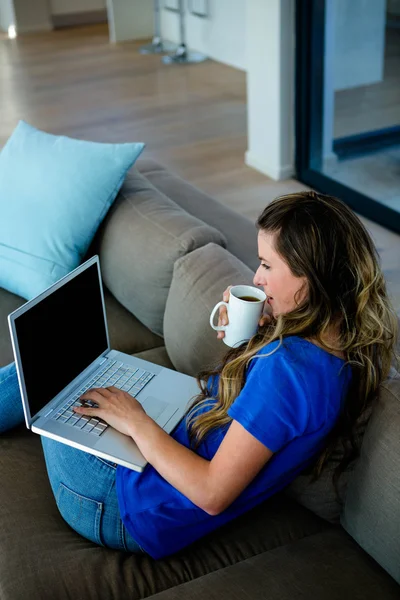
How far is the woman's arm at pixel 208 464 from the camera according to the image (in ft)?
3.91

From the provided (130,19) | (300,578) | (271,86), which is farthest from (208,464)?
(130,19)

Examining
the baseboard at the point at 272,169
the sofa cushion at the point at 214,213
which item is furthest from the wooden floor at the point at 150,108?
the sofa cushion at the point at 214,213

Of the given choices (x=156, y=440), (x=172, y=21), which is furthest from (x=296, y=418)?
(x=172, y=21)

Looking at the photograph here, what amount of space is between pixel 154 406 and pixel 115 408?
142 millimetres

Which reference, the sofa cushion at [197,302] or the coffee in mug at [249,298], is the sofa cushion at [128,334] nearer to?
the sofa cushion at [197,302]

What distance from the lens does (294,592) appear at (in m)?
1.24

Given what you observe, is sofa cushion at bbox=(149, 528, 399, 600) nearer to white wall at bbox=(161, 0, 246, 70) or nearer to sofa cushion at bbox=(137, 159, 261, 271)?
sofa cushion at bbox=(137, 159, 261, 271)

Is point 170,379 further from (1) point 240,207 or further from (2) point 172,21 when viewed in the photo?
(2) point 172,21

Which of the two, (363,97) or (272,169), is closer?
(363,97)

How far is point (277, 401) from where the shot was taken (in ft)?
3.86

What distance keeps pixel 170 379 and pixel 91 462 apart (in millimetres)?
289

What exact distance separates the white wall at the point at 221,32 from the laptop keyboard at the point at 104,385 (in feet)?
17.3

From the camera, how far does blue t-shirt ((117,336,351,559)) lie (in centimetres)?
118

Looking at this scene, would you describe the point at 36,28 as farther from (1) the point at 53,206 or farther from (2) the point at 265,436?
(2) the point at 265,436
